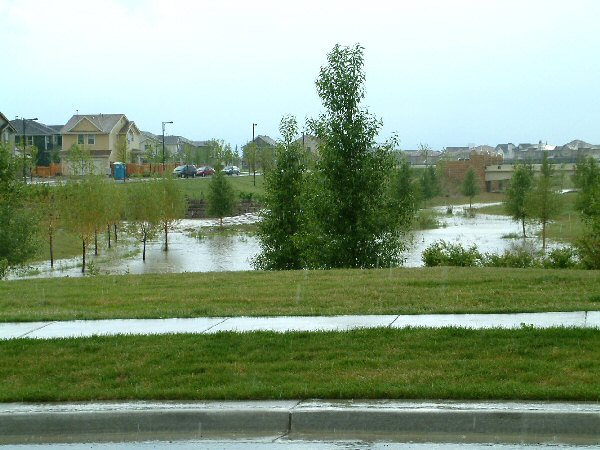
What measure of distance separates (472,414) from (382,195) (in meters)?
17.7

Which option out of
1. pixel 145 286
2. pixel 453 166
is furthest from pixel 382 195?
pixel 453 166

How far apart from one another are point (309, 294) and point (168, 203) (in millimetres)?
49089

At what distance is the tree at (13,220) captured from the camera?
36.3 m

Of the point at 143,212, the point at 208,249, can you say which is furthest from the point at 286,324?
the point at 143,212

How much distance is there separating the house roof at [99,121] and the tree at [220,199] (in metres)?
36.5

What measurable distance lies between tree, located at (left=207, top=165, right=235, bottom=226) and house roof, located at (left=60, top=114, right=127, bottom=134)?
36485 millimetres

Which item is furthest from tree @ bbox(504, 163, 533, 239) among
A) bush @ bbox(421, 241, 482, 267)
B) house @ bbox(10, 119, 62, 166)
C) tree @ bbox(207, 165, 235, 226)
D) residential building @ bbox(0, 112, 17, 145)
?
house @ bbox(10, 119, 62, 166)

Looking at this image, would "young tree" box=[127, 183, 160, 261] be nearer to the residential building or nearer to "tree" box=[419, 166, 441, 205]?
the residential building

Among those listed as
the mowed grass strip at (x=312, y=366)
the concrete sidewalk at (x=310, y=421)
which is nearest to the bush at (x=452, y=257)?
the mowed grass strip at (x=312, y=366)

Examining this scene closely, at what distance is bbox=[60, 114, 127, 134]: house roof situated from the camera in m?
106

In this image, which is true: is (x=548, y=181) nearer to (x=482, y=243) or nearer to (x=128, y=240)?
(x=482, y=243)

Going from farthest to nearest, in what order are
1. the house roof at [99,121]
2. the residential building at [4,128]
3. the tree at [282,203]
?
the house roof at [99,121], the residential building at [4,128], the tree at [282,203]

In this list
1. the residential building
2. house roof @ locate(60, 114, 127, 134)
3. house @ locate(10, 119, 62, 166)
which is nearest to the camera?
the residential building

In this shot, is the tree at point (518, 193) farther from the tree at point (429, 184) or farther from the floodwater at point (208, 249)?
the tree at point (429, 184)
